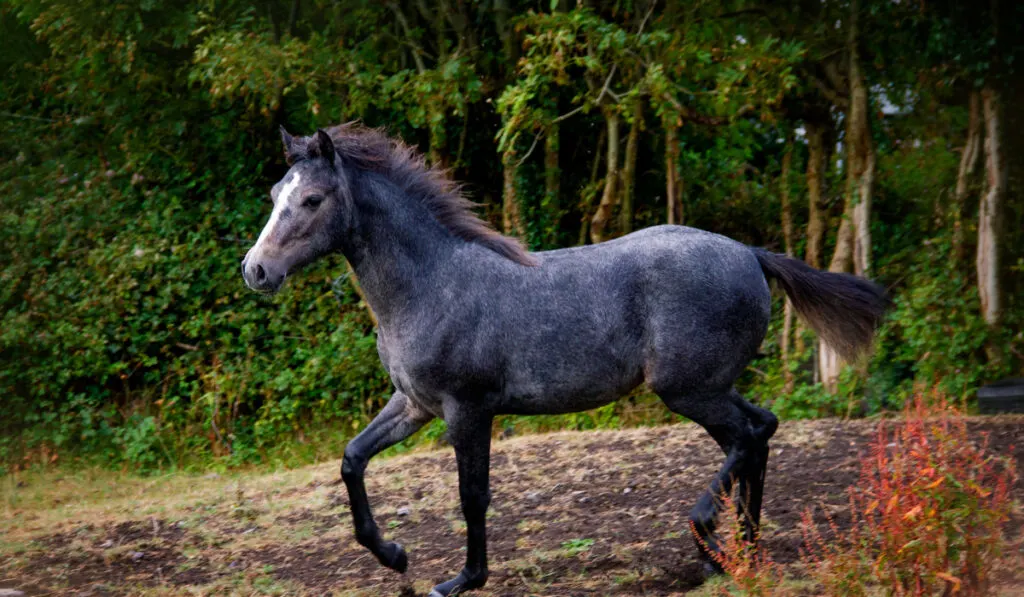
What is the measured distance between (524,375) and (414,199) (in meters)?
0.96

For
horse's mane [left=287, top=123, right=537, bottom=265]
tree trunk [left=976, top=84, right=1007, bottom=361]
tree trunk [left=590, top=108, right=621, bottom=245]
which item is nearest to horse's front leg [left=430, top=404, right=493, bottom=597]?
horse's mane [left=287, top=123, right=537, bottom=265]

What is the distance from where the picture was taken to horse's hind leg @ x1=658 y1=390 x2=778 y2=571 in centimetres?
453

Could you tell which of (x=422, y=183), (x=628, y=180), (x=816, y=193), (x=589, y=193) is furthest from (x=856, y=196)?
(x=422, y=183)

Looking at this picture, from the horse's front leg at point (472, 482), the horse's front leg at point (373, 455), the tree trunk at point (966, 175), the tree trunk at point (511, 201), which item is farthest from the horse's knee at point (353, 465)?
the tree trunk at point (966, 175)

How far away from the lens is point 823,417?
8.16 metres

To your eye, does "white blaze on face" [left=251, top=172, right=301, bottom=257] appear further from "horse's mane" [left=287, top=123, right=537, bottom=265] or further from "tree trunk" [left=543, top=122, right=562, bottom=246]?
"tree trunk" [left=543, top=122, right=562, bottom=246]

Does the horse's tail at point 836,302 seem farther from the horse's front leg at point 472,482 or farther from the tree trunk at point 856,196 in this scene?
the tree trunk at point 856,196

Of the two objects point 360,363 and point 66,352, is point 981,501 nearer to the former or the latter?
point 360,363

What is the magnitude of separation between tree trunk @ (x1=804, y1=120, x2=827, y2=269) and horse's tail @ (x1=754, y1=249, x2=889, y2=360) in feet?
14.1

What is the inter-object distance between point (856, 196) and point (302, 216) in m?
5.61

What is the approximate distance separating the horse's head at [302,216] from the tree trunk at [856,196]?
5.27m

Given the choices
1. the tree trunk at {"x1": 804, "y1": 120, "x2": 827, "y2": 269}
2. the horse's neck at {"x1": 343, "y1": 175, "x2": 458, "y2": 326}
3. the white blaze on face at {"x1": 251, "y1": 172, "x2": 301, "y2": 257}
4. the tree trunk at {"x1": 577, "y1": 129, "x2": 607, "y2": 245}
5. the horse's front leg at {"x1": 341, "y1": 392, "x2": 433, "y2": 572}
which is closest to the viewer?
the white blaze on face at {"x1": 251, "y1": 172, "x2": 301, "y2": 257}

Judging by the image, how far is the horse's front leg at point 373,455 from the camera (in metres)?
4.65

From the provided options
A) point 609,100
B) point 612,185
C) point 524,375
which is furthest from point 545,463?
point 609,100
